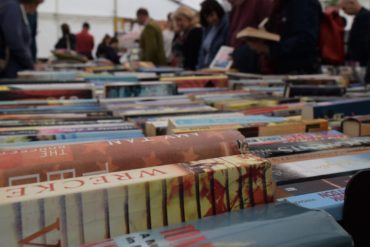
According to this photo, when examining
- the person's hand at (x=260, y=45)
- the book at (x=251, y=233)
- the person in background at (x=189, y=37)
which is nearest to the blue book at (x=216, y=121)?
the book at (x=251, y=233)

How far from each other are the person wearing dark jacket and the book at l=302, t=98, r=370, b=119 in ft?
7.12

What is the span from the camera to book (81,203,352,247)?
0.37 m

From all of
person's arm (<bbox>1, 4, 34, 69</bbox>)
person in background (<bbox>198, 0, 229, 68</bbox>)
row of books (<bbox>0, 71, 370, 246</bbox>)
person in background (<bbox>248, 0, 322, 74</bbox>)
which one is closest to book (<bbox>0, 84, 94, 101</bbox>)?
row of books (<bbox>0, 71, 370, 246</bbox>)

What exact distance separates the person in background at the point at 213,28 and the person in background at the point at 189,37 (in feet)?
1.22

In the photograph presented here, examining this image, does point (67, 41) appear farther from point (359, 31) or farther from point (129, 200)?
→ point (129, 200)

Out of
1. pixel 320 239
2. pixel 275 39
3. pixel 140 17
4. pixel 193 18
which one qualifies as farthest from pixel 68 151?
pixel 140 17

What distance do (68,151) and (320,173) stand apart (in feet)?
1.10

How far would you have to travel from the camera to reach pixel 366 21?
271 centimetres

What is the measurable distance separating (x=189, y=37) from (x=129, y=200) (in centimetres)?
328

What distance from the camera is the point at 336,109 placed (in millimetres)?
961

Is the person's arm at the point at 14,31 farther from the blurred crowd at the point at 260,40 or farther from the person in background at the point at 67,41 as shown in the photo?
the person in background at the point at 67,41

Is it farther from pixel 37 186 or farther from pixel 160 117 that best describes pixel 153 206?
pixel 160 117

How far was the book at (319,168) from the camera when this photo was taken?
554 millimetres

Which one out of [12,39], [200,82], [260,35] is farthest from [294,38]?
[12,39]
